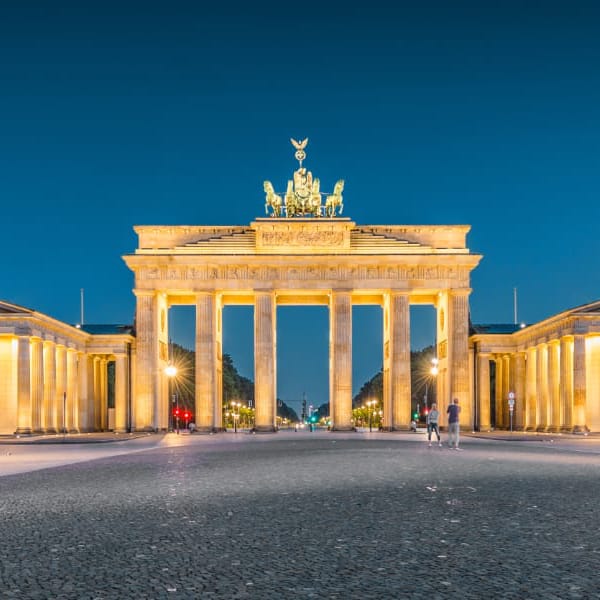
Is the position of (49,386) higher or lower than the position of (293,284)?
lower

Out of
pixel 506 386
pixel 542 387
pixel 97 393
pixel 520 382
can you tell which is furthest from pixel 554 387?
pixel 97 393

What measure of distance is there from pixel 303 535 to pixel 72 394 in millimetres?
71134

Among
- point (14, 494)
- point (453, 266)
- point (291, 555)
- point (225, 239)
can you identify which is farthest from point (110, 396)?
point (291, 555)

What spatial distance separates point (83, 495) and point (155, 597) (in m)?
10.3

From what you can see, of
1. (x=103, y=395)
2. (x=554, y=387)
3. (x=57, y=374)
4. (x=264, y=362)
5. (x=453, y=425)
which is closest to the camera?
(x=453, y=425)

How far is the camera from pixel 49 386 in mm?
71125

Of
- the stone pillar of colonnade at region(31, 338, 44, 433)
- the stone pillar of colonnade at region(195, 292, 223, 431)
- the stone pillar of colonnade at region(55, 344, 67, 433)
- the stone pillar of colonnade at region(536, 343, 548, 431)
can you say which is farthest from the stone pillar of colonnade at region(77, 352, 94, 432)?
the stone pillar of colonnade at region(536, 343, 548, 431)

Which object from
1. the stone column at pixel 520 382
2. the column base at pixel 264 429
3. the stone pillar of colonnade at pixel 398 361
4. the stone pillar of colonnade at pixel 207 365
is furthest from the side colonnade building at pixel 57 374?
the stone column at pixel 520 382

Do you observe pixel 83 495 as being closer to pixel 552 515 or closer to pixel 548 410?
pixel 552 515

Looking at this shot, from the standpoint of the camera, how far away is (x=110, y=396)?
12938 centimetres

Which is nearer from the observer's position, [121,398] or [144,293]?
[144,293]

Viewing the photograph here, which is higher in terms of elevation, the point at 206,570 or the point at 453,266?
the point at 453,266

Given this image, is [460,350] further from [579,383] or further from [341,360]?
[579,383]

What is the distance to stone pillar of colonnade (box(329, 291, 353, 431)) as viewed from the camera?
258ft
